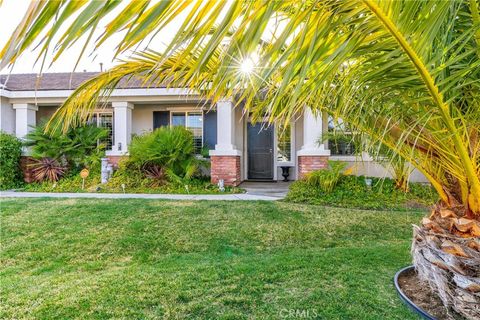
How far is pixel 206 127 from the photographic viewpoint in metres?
12.2

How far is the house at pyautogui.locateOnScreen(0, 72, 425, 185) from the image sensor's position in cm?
991

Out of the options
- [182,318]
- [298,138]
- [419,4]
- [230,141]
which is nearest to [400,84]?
[419,4]

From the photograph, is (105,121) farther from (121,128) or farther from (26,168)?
(26,168)

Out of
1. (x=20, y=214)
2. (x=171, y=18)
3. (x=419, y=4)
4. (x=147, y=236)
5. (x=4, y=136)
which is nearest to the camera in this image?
(x=171, y=18)

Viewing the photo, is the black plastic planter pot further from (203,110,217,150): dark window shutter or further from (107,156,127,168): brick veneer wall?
(107,156,127,168): brick veneer wall

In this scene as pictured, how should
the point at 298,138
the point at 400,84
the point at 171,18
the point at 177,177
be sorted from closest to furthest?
the point at 171,18 → the point at 400,84 → the point at 177,177 → the point at 298,138

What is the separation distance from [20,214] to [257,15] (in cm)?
723

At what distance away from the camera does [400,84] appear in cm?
186

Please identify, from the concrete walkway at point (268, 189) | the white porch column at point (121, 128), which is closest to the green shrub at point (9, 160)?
the white porch column at point (121, 128)

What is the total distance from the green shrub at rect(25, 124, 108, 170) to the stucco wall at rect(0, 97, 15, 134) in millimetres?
1160

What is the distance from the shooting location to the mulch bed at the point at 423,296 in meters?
2.57

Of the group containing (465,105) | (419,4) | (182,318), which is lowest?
(182,318)

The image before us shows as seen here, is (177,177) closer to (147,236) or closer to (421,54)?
(147,236)

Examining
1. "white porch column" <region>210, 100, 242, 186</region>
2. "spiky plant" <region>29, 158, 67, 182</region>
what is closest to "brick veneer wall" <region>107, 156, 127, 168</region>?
"spiky plant" <region>29, 158, 67, 182</region>
